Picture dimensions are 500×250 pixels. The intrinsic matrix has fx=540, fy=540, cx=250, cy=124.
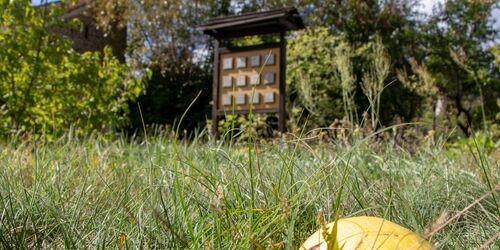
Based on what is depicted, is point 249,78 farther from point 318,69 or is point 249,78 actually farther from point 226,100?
point 318,69

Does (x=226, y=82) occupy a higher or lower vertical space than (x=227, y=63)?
lower

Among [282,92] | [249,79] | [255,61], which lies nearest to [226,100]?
[249,79]

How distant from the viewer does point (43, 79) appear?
6.52m

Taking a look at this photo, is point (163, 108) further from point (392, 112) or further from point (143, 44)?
point (392, 112)

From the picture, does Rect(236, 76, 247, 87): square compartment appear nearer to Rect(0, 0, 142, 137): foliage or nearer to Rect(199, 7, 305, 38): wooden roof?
Rect(199, 7, 305, 38): wooden roof

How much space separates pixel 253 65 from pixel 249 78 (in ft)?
0.70

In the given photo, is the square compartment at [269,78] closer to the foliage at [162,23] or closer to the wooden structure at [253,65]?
the wooden structure at [253,65]

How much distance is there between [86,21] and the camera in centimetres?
1859

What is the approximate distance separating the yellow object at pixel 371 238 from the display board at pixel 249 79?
6677 millimetres

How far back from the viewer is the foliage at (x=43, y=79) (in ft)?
19.9

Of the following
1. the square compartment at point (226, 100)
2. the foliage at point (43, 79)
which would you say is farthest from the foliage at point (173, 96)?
the foliage at point (43, 79)

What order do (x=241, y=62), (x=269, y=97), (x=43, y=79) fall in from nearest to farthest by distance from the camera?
(x=43, y=79), (x=269, y=97), (x=241, y=62)

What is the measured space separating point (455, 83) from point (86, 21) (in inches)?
487

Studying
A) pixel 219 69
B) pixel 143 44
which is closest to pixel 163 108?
pixel 143 44
